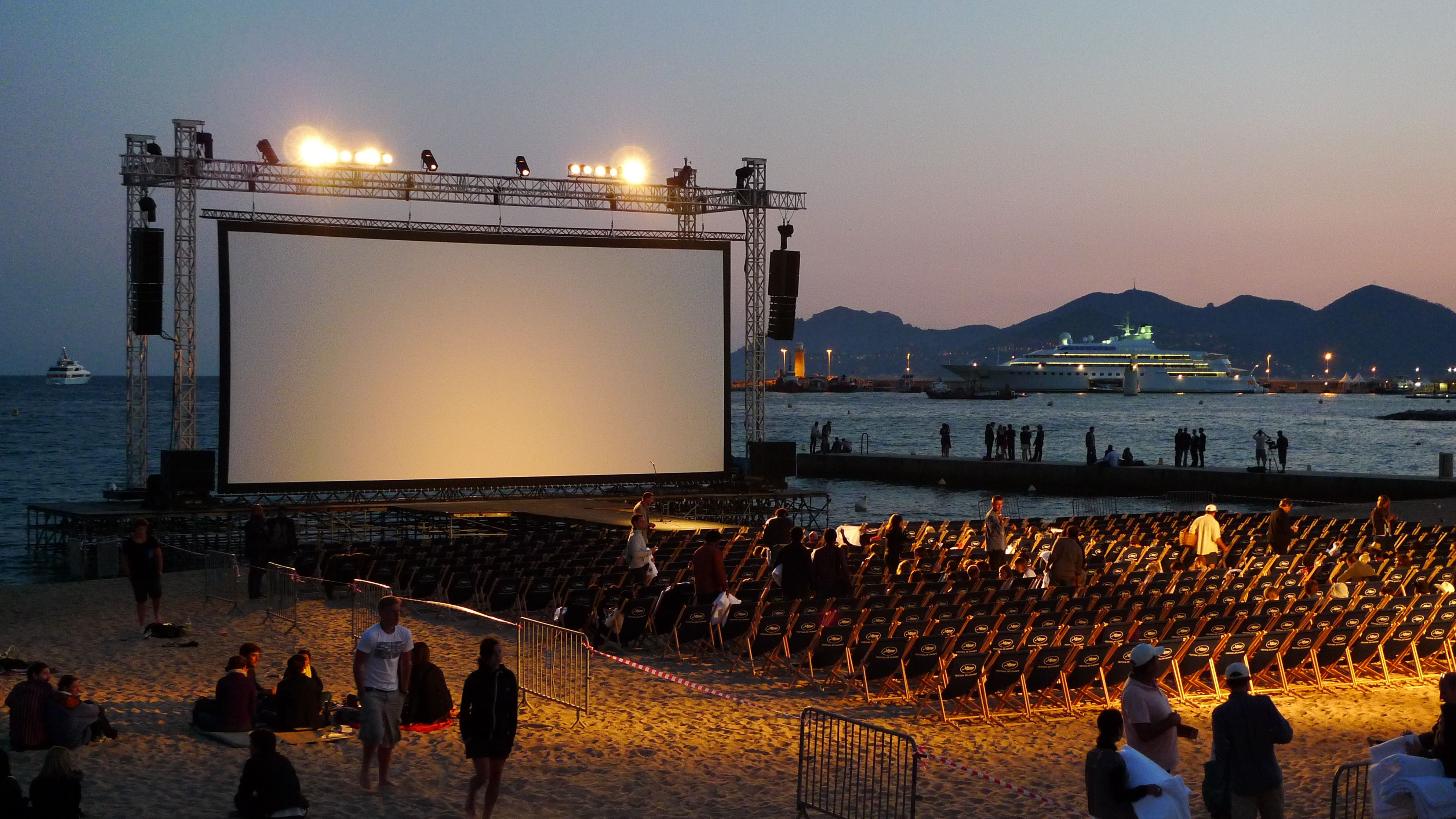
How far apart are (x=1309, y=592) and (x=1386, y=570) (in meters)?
2.20

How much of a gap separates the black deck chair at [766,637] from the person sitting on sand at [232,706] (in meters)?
3.45

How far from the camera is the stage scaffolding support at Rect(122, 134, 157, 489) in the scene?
19781 millimetres

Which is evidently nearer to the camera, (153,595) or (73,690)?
(73,690)

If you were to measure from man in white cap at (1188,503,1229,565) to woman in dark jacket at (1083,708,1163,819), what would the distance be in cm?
972

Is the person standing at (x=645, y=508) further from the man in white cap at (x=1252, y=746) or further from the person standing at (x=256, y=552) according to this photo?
the man in white cap at (x=1252, y=746)

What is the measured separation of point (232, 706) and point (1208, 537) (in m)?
9.99

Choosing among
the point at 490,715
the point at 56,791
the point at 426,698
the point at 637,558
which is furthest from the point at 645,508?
the point at 56,791

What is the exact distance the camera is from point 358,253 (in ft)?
65.9

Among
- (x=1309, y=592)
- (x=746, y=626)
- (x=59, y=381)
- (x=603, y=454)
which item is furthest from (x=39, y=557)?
(x=59, y=381)

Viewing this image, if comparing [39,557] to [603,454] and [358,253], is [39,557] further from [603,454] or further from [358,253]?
[603,454]

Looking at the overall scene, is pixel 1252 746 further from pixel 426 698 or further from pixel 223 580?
pixel 223 580

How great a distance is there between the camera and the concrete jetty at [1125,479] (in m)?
28.1

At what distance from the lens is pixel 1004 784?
6688mm

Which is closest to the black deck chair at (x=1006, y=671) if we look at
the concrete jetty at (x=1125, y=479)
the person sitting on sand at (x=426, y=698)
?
the person sitting on sand at (x=426, y=698)
